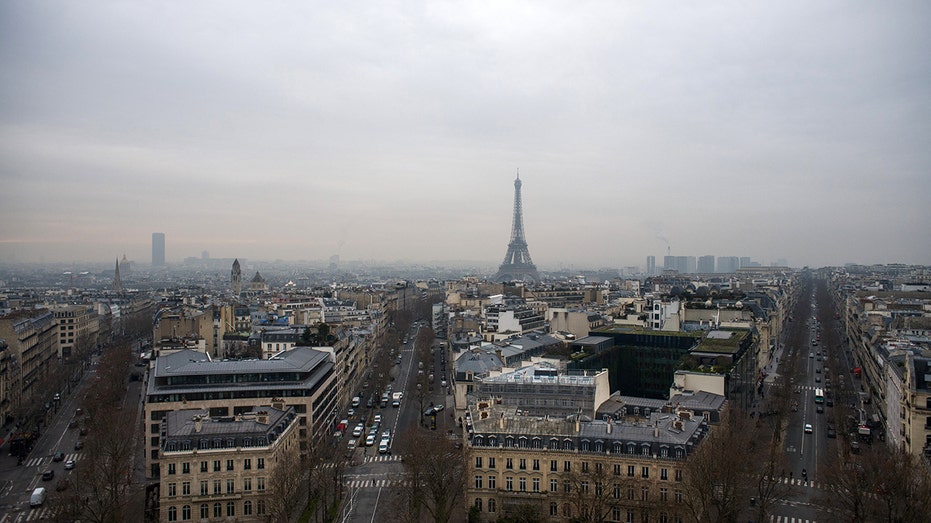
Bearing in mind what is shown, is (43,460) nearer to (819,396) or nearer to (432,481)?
(432,481)

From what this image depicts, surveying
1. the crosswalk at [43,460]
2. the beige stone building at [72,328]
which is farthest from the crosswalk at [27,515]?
the beige stone building at [72,328]

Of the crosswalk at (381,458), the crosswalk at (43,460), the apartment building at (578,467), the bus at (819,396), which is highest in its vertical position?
the apartment building at (578,467)

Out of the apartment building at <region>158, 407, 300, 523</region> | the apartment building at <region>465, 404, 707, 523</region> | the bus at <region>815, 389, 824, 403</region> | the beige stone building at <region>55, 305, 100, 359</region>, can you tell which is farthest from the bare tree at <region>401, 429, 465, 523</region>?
the beige stone building at <region>55, 305, 100, 359</region>

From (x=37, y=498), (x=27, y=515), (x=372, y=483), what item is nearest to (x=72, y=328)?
(x=37, y=498)

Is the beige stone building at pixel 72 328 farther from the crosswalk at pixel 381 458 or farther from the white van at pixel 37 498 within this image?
the crosswalk at pixel 381 458

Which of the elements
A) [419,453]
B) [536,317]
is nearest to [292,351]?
[419,453]

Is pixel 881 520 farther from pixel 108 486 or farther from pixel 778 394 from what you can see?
pixel 108 486
